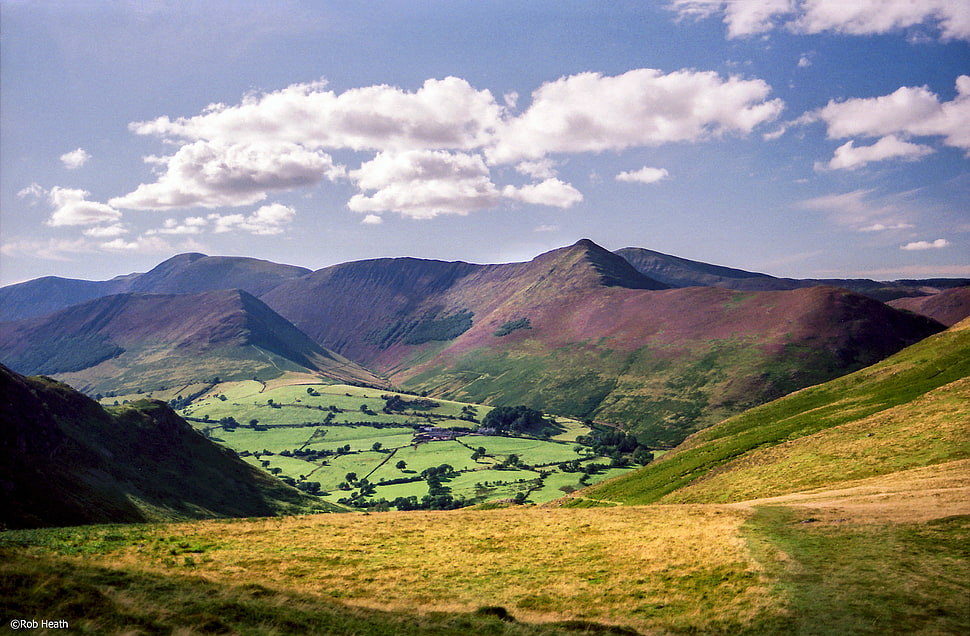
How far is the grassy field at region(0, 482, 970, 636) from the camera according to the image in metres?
21.0

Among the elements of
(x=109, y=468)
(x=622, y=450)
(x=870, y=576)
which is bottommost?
(x=622, y=450)

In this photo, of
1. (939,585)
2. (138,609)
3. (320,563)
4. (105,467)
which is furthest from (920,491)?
(105,467)

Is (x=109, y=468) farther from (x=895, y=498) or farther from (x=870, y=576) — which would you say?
(x=895, y=498)

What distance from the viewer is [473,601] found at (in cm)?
2741

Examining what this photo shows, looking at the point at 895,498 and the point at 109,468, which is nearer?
the point at 895,498

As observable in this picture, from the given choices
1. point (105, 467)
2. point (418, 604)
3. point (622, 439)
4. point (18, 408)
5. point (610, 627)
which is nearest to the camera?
point (610, 627)

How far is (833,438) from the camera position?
69750 mm

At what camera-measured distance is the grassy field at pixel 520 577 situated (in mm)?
20953

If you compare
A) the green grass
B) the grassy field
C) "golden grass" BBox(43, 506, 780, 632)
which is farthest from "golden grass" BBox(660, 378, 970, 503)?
the green grass

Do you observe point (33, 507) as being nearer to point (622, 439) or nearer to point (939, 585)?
point (939, 585)

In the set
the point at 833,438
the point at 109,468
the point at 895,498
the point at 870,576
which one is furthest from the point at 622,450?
the point at 870,576

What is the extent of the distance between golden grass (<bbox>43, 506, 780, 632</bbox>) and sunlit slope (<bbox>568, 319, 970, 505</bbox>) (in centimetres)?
2052

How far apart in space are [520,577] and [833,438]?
189 feet

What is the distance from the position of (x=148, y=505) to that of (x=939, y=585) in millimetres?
99182
